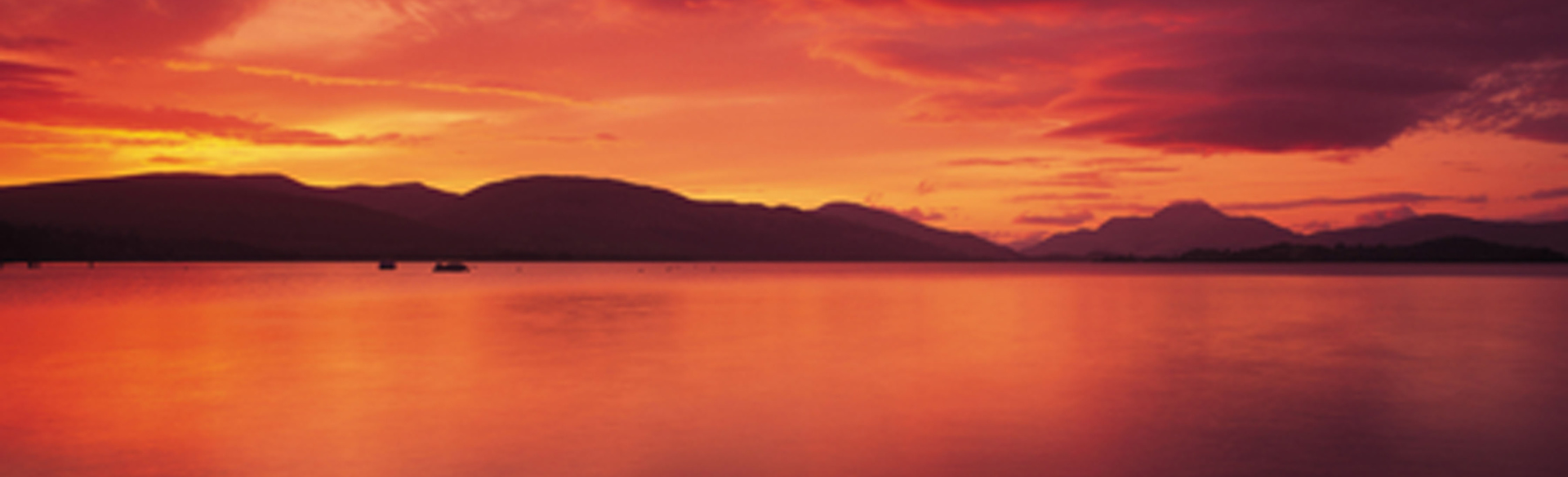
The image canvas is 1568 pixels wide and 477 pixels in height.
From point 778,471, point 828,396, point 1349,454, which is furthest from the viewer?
point 828,396

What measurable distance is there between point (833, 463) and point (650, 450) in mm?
2527

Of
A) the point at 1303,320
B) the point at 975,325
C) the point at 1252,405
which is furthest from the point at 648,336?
the point at 1303,320

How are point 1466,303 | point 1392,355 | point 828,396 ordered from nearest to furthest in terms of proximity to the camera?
point 828,396
point 1392,355
point 1466,303

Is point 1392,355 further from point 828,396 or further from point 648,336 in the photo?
point 648,336

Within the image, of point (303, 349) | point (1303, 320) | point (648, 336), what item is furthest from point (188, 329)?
point (1303, 320)

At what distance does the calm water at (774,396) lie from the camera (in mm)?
13773

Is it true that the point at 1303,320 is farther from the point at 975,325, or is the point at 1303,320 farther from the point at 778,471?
the point at 778,471

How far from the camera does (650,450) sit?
14211 mm

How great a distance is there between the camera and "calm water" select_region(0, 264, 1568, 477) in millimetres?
13773

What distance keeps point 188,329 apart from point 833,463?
3161 centimetres

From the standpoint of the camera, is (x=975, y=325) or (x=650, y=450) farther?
(x=975, y=325)

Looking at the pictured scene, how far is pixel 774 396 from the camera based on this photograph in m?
20.0

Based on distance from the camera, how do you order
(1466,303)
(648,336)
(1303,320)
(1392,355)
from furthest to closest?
(1466,303) → (1303,320) → (648,336) → (1392,355)

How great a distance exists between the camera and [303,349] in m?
29.3
